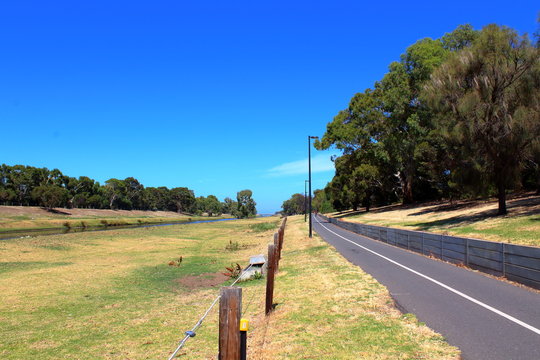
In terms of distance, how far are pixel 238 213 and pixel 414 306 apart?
190 metres

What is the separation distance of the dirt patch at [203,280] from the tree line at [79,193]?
361 ft

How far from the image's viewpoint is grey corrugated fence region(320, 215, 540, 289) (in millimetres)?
10328

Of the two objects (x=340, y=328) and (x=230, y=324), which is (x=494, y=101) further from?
(x=230, y=324)

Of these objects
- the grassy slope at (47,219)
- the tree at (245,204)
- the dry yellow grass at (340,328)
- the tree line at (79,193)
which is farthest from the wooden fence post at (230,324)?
the tree at (245,204)

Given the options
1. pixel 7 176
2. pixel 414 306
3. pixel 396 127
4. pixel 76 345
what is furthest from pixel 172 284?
pixel 7 176

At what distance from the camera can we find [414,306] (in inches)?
334

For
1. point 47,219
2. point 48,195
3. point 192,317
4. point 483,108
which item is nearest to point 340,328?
point 192,317

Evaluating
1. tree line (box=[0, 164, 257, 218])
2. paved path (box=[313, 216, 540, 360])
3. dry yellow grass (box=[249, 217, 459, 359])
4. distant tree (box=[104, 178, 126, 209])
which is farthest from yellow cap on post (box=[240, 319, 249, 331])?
distant tree (box=[104, 178, 126, 209])

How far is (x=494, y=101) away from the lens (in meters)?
26.0

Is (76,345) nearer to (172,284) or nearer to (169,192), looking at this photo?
(172,284)

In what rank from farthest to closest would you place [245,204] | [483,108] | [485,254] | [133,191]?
[245,204] → [133,191] → [483,108] → [485,254]

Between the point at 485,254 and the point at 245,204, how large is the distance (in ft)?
602

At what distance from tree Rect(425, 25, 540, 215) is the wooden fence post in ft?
83.6

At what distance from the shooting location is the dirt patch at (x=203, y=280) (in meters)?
15.0
